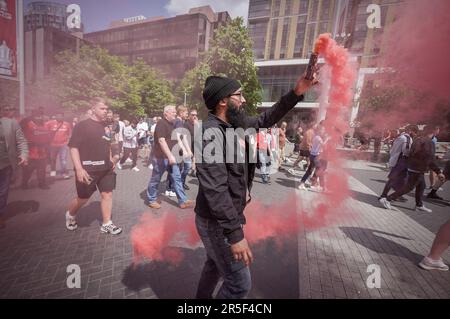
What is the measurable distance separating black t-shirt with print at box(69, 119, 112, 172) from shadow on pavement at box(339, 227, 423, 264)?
456cm

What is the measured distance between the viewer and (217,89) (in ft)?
6.09

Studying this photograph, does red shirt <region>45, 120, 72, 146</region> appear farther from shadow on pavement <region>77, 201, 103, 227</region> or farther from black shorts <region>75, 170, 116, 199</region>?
black shorts <region>75, 170, 116, 199</region>

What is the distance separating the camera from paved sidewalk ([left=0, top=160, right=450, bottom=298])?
2.62 metres

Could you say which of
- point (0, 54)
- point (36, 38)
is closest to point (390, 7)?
point (0, 54)

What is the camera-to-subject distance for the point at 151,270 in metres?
2.91

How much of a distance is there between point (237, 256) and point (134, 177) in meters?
7.00

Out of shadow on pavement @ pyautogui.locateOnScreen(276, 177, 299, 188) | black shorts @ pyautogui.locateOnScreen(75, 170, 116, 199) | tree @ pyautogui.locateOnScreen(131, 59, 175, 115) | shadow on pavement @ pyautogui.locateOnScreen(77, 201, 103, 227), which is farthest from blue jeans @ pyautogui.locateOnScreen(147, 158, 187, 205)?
tree @ pyautogui.locateOnScreen(131, 59, 175, 115)

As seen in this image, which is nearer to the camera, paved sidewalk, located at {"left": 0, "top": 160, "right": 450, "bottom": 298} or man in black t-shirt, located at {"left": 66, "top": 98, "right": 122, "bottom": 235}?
paved sidewalk, located at {"left": 0, "top": 160, "right": 450, "bottom": 298}

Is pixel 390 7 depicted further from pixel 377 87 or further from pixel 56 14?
pixel 56 14

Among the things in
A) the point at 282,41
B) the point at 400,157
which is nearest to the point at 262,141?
the point at 400,157

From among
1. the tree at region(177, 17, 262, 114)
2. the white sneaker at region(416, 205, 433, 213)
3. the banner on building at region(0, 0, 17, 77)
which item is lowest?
the white sneaker at region(416, 205, 433, 213)

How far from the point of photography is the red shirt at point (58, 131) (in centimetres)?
681

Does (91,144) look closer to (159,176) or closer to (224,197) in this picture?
(159,176)

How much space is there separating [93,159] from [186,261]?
2139 mm
